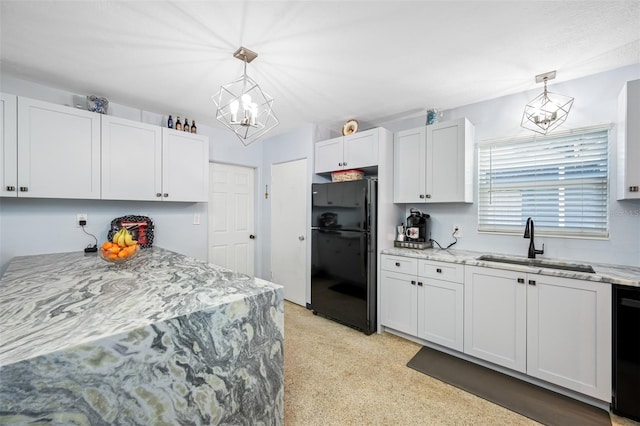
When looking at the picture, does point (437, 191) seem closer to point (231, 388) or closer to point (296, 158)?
point (296, 158)

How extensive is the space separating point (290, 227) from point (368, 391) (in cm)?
225

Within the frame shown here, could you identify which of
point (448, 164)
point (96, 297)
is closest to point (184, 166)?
point (96, 297)

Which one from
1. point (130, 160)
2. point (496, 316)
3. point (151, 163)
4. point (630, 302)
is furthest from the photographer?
point (151, 163)

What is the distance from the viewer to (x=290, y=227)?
12.4ft

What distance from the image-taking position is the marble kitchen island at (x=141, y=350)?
77 cm

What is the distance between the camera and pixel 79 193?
2.43 m

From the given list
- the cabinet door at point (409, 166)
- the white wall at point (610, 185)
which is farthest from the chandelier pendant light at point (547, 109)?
the cabinet door at point (409, 166)

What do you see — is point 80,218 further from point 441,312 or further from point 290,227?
point 441,312

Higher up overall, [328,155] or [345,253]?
[328,155]

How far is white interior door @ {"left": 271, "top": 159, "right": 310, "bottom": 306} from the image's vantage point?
3.64 metres

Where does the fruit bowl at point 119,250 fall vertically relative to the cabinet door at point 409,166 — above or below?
below

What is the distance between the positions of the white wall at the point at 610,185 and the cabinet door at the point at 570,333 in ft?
1.96

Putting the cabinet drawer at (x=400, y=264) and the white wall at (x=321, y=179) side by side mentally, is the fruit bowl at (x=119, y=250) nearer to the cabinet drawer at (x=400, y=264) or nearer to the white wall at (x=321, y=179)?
the white wall at (x=321, y=179)

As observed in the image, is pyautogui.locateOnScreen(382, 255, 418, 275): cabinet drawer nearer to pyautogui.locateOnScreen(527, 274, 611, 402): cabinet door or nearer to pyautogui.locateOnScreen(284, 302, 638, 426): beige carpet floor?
pyautogui.locateOnScreen(284, 302, 638, 426): beige carpet floor
